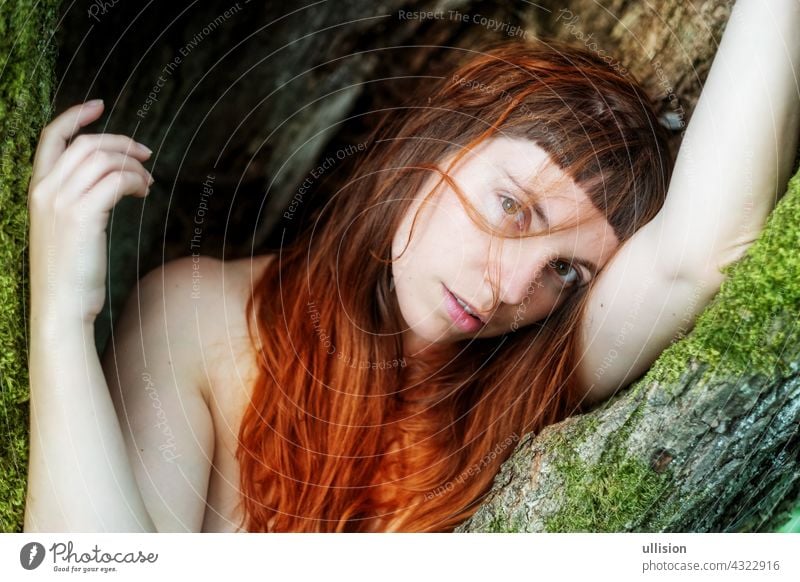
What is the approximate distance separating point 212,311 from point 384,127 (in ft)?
0.90

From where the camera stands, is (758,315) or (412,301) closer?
(758,315)

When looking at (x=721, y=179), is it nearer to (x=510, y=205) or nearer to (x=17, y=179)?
(x=510, y=205)

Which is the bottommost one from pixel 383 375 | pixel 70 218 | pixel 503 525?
pixel 503 525

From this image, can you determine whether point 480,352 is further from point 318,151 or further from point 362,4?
point 362,4

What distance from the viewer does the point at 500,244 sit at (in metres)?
0.76

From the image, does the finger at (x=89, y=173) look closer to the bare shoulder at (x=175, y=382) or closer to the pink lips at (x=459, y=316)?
the bare shoulder at (x=175, y=382)

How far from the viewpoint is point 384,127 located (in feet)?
2.82

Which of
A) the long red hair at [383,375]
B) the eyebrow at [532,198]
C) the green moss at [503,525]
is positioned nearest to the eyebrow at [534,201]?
the eyebrow at [532,198]

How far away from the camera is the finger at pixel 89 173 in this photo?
0.76 m

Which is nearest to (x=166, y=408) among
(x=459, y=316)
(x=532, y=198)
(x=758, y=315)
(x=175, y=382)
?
(x=175, y=382)

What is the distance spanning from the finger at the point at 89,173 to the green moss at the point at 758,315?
0.56m

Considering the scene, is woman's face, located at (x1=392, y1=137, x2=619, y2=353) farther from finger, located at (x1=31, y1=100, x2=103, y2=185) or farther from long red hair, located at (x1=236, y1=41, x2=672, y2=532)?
finger, located at (x1=31, y1=100, x2=103, y2=185)
